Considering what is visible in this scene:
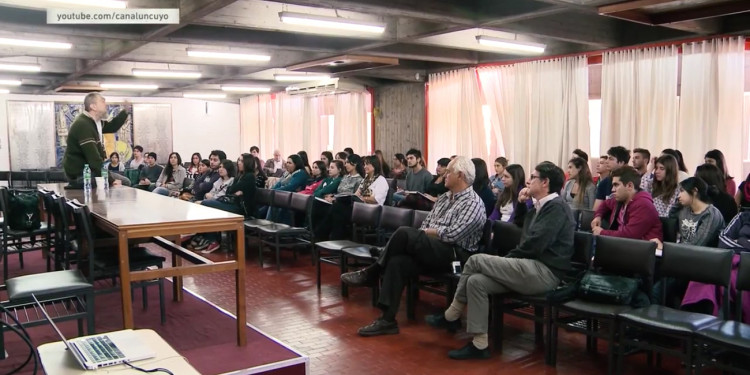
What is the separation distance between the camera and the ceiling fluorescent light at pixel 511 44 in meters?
7.82

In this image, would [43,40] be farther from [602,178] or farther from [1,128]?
[1,128]

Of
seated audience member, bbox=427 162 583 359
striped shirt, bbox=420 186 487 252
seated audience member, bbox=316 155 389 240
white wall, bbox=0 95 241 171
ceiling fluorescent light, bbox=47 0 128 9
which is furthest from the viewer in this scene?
white wall, bbox=0 95 241 171

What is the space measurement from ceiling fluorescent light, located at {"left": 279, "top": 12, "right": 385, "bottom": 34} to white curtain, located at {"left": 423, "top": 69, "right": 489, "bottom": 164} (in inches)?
137

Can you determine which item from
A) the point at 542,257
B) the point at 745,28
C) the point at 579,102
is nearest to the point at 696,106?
the point at 745,28

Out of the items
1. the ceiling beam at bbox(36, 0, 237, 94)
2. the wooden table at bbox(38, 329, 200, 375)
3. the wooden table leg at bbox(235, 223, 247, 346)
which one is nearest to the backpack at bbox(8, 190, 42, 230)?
the ceiling beam at bbox(36, 0, 237, 94)

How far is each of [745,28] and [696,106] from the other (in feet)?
3.20

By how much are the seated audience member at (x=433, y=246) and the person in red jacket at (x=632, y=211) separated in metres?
1.03

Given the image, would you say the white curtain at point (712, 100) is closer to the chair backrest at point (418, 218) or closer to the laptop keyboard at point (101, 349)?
the chair backrest at point (418, 218)

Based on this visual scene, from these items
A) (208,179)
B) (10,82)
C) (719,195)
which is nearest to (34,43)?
(208,179)

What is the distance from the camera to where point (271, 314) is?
5227mm

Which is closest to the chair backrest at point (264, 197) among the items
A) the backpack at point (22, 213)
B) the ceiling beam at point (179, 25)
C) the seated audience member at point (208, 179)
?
the seated audience member at point (208, 179)

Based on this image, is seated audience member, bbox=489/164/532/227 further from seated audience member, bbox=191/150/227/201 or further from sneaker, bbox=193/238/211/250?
seated audience member, bbox=191/150/227/201

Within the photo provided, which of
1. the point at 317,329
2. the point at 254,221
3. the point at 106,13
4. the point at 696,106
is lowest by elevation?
the point at 317,329

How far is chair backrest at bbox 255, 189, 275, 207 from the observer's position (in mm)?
8023
